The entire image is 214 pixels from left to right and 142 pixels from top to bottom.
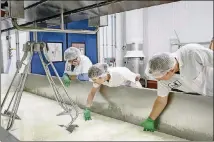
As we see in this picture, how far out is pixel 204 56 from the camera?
41.0 inches

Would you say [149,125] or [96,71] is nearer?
[149,125]

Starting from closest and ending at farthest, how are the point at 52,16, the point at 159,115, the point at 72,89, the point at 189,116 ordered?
1. the point at 189,116
2. the point at 159,115
3. the point at 52,16
4. the point at 72,89

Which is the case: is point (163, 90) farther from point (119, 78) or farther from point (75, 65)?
point (75, 65)

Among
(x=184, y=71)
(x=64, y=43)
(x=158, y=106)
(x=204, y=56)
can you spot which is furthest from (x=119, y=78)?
(x=64, y=43)

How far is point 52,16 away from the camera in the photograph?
163cm

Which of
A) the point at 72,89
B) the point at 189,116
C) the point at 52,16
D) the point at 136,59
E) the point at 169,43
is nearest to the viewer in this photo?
the point at 189,116

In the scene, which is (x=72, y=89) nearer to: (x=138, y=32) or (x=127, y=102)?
(x=127, y=102)

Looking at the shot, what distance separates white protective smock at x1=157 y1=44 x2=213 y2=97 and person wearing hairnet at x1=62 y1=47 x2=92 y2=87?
0.91m

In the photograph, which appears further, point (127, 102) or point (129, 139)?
point (127, 102)

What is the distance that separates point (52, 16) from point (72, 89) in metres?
0.62

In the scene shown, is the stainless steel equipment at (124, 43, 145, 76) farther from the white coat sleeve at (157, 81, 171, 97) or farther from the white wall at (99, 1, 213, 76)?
the white coat sleeve at (157, 81, 171, 97)

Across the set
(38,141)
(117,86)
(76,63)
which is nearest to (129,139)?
(117,86)

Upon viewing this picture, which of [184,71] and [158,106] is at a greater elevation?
[184,71]

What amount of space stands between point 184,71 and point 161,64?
139mm
